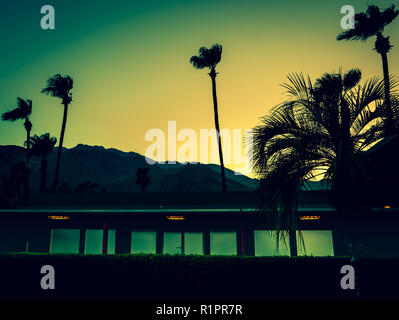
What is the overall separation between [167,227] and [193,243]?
143 centimetres

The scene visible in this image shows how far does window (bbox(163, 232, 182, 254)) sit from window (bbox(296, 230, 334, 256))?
17.5ft

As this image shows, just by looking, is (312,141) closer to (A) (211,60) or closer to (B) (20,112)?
(A) (211,60)

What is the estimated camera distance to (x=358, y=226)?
297 inches

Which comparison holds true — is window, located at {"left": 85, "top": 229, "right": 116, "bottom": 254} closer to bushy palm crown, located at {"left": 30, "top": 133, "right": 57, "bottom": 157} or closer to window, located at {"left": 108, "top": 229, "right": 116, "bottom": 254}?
window, located at {"left": 108, "top": 229, "right": 116, "bottom": 254}

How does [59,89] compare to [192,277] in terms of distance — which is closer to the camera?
[192,277]

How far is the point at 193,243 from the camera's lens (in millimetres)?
15602

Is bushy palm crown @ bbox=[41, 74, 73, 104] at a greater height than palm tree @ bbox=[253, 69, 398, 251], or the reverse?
bushy palm crown @ bbox=[41, 74, 73, 104]

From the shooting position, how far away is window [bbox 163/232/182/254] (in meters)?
15.7

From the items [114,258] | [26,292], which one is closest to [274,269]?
[114,258]

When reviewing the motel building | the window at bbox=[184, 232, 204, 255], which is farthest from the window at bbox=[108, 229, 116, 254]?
the window at bbox=[184, 232, 204, 255]

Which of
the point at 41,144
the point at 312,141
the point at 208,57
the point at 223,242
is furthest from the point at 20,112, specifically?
the point at 312,141

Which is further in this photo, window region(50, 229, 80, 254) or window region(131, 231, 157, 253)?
window region(50, 229, 80, 254)

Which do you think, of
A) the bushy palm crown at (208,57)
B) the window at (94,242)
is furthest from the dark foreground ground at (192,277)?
the bushy palm crown at (208,57)

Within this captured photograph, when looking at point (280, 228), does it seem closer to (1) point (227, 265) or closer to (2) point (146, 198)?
(1) point (227, 265)
